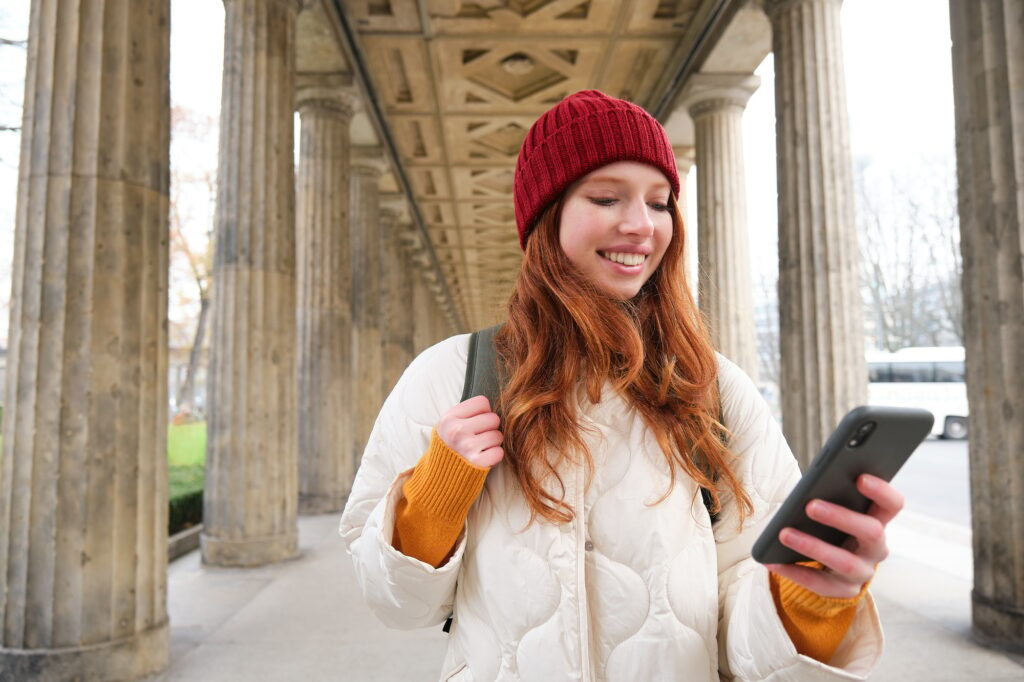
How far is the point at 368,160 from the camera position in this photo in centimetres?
1521

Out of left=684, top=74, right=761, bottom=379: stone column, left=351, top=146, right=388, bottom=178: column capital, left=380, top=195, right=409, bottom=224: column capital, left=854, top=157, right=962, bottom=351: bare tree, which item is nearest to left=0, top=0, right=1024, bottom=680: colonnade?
left=684, top=74, right=761, bottom=379: stone column

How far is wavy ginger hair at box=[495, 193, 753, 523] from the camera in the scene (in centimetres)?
154

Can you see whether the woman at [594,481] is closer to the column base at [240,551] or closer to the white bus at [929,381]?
the column base at [240,551]

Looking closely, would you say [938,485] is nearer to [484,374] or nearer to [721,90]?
[721,90]

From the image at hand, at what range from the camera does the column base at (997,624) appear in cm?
496

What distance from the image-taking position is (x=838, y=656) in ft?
4.53

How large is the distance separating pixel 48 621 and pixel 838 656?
14.3 feet

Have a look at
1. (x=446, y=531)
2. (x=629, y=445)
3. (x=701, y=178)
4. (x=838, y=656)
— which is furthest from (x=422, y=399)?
Result: (x=701, y=178)

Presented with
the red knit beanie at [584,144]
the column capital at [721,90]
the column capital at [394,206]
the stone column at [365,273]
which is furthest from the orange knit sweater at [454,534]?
the column capital at [394,206]

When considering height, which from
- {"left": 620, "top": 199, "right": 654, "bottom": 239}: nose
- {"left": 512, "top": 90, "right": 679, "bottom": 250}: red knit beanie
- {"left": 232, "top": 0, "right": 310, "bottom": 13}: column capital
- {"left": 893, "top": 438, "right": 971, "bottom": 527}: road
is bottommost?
{"left": 893, "top": 438, "right": 971, "bottom": 527}: road

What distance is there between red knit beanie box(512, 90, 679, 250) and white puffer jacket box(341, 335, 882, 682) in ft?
1.64

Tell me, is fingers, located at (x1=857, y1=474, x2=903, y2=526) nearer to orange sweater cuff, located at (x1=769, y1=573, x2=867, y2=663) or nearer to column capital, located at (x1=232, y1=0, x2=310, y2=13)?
orange sweater cuff, located at (x1=769, y1=573, x2=867, y2=663)

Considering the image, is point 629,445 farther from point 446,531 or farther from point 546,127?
point 546,127

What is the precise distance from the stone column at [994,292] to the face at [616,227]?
4433 mm
